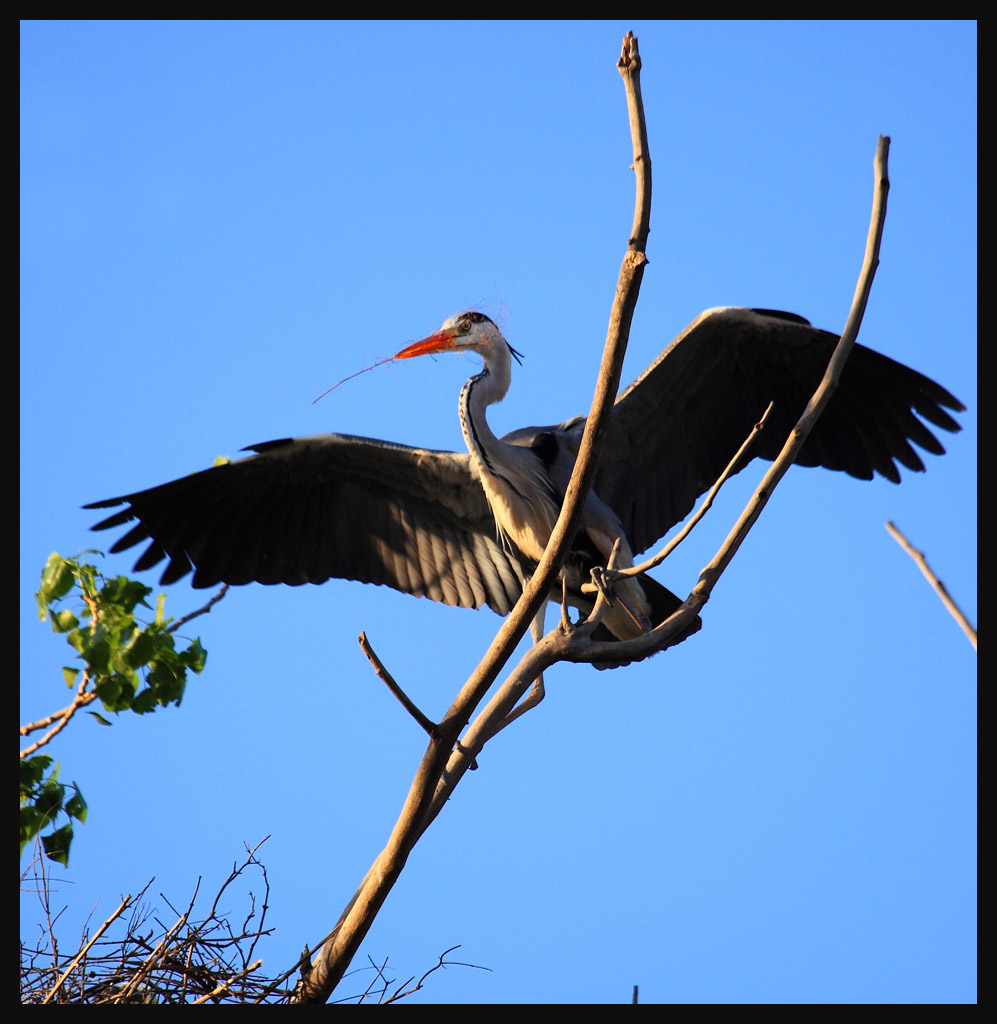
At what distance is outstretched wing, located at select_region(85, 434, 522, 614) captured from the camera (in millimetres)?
6727

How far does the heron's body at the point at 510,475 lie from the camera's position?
20.7 ft

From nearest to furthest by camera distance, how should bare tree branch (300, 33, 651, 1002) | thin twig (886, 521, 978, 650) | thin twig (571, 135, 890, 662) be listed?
1. thin twig (886, 521, 978, 650)
2. bare tree branch (300, 33, 651, 1002)
3. thin twig (571, 135, 890, 662)

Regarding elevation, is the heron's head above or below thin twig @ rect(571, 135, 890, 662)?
above

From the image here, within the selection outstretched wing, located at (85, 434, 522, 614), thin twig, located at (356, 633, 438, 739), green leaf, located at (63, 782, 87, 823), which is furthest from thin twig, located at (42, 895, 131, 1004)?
outstretched wing, located at (85, 434, 522, 614)

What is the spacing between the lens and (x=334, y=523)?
23.0 ft

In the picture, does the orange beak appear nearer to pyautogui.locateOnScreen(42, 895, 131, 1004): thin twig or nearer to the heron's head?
the heron's head

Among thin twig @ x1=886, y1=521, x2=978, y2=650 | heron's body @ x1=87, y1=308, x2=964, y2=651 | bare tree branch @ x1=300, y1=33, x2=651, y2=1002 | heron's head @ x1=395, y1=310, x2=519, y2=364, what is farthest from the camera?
heron's head @ x1=395, y1=310, x2=519, y2=364

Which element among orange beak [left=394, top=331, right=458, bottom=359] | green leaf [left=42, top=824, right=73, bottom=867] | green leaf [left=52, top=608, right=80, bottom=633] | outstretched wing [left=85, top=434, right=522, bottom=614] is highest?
orange beak [left=394, top=331, right=458, bottom=359]

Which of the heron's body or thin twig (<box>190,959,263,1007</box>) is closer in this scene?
thin twig (<box>190,959,263,1007</box>)

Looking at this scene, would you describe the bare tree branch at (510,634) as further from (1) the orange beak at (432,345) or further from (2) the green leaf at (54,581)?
(1) the orange beak at (432,345)

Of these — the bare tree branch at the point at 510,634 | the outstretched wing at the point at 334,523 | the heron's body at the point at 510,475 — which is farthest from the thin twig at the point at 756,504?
the outstretched wing at the point at 334,523
